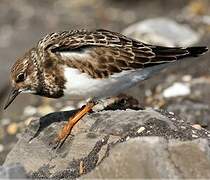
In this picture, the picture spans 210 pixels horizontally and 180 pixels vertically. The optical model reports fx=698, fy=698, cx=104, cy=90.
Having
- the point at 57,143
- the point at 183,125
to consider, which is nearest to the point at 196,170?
the point at 183,125

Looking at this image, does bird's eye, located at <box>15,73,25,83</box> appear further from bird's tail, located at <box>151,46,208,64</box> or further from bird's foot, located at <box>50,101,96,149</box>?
bird's tail, located at <box>151,46,208,64</box>

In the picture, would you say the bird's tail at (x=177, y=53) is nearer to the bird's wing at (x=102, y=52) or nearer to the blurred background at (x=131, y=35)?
the bird's wing at (x=102, y=52)

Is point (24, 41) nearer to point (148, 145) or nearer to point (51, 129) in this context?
point (51, 129)

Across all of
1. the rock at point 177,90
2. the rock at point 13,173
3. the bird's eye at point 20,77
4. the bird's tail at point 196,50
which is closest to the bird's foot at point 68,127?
the bird's eye at point 20,77

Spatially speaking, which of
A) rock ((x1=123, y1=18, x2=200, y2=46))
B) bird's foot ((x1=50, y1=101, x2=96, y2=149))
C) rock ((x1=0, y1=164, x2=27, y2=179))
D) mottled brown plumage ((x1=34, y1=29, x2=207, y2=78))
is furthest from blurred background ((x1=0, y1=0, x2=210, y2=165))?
rock ((x1=0, y1=164, x2=27, y2=179))

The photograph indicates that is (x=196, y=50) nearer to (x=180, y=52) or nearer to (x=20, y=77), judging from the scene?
(x=180, y=52)

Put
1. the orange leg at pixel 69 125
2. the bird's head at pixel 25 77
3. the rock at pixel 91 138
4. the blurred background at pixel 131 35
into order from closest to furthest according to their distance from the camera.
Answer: the rock at pixel 91 138, the orange leg at pixel 69 125, the bird's head at pixel 25 77, the blurred background at pixel 131 35

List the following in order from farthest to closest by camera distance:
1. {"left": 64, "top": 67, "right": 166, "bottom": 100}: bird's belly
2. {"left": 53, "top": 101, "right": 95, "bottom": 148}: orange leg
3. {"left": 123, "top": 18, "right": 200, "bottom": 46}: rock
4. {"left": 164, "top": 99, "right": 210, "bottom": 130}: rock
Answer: {"left": 123, "top": 18, "right": 200, "bottom": 46}: rock
{"left": 164, "top": 99, "right": 210, "bottom": 130}: rock
{"left": 53, "top": 101, "right": 95, "bottom": 148}: orange leg
{"left": 64, "top": 67, "right": 166, "bottom": 100}: bird's belly
